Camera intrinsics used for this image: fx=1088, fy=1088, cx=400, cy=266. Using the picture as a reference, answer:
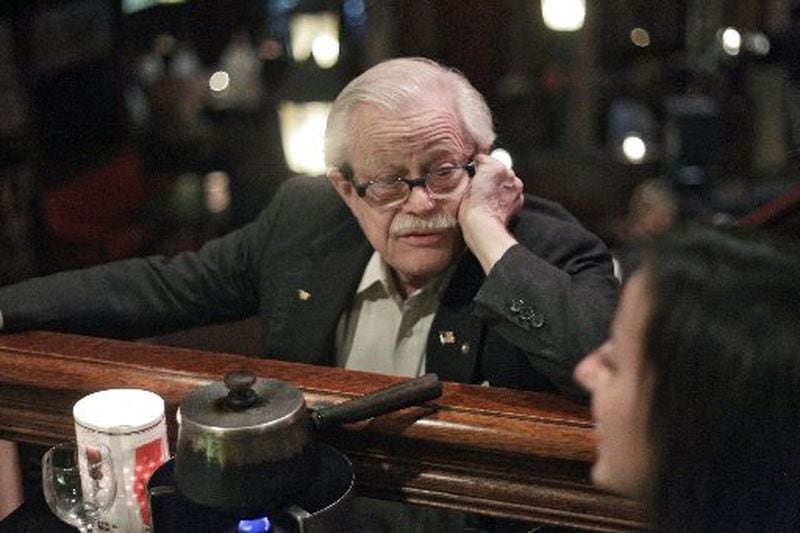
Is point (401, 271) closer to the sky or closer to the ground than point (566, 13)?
closer to the ground

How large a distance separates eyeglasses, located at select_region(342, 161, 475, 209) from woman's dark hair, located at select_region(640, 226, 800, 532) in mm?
1032

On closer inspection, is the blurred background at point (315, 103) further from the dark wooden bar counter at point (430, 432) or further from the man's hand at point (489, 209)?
the dark wooden bar counter at point (430, 432)

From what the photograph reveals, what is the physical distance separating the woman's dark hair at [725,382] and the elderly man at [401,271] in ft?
2.49

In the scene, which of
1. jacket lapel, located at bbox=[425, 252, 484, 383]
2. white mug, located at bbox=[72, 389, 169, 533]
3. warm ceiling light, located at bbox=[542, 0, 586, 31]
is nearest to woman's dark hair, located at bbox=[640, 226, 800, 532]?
white mug, located at bbox=[72, 389, 169, 533]

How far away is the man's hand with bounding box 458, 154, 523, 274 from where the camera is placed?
6.01 ft


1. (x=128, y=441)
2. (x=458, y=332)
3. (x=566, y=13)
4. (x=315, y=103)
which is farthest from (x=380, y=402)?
(x=566, y=13)

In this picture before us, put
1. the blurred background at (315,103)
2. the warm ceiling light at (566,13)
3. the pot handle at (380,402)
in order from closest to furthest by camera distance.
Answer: the pot handle at (380,402) < the blurred background at (315,103) < the warm ceiling light at (566,13)

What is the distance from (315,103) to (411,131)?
369 cm

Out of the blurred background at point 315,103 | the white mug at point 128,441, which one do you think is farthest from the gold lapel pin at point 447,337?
the blurred background at point 315,103

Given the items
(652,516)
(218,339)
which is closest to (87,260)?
(218,339)

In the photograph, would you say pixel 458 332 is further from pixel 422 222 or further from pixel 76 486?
pixel 76 486

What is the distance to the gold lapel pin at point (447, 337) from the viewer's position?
1.97 metres

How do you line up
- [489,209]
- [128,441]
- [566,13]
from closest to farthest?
1. [128,441]
2. [489,209]
3. [566,13]

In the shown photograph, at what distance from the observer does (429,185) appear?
197 centimetres
